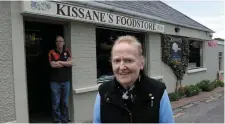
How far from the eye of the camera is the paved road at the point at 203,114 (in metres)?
7.45

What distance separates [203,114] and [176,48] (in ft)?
14.5

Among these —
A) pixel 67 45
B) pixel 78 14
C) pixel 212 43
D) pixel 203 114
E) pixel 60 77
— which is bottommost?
pixel 203 114

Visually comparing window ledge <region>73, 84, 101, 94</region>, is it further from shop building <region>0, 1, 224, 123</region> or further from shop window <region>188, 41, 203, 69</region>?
shop window <region>188, 41, 203, 69</region>

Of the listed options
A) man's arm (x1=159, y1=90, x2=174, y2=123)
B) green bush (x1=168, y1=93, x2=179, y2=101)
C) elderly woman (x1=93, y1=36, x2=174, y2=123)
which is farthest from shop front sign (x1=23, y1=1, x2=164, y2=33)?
man's arm (x1=159, y1=90, x2=174, y2=123)

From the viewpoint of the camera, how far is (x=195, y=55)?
49.2 ft

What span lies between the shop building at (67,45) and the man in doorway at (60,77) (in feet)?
1.36

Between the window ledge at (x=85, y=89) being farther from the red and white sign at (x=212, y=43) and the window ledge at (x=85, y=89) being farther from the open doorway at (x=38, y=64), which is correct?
the red and white sign at (x=212, y=43)

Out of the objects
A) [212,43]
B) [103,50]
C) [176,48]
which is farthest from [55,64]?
[212,43]

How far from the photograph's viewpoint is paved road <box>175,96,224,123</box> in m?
7.45

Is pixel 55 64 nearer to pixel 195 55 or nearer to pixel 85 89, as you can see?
pixel 85 89

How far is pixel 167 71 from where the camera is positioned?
1144cm

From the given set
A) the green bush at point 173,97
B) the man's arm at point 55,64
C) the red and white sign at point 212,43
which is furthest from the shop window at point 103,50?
the red and white sign at point 212,43

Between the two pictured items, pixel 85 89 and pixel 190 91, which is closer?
pixel 85 89

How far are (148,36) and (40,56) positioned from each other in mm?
4029
